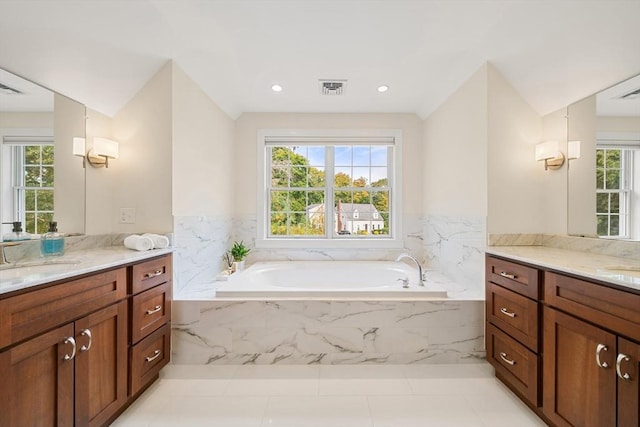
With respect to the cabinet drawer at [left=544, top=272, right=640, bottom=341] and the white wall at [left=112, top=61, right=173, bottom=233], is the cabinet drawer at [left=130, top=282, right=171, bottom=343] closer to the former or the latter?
the white wall at [left=112, top=61, right=173, bottom=233]

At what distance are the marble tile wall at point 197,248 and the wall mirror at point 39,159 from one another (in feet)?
2.03

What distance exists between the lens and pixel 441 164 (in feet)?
9.46

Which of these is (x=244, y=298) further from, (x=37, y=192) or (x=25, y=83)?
(x=25, y=83)

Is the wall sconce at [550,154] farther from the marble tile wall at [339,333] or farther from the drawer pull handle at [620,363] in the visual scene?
the drawer pull handle at [620,363]

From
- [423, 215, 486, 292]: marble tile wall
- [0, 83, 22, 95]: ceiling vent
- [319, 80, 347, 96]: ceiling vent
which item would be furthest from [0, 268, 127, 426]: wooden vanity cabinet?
[423, 215, 486, 292]: marble tile wall

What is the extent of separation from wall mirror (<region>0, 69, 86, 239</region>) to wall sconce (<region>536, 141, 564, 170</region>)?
3.27 meters

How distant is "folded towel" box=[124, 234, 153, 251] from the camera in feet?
6.07

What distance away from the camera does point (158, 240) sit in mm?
1970

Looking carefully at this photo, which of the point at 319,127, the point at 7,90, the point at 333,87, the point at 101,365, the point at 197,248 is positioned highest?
the point at 333,87

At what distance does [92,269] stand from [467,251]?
254 centimetres

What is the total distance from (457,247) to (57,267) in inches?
108

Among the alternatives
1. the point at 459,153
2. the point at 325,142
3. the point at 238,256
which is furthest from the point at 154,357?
the point at 459,153

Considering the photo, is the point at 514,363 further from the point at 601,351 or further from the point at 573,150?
the point at 573,150

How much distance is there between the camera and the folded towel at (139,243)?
1849mm
